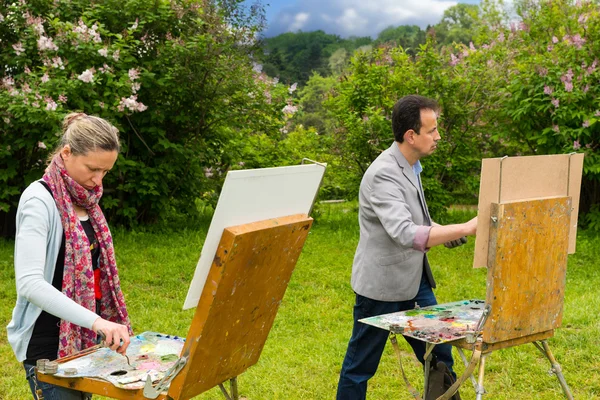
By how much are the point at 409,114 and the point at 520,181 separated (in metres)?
0.79

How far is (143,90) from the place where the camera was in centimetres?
870

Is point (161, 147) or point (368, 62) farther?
point (368, 62)

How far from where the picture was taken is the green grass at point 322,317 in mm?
4551

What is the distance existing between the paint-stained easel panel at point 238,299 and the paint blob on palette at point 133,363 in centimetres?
16

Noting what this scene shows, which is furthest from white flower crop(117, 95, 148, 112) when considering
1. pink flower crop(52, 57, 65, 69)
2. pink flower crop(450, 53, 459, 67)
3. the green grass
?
pink flower crop(450, 53, 459, 67)

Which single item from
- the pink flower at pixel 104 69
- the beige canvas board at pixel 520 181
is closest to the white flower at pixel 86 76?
the pink flower at pixel 104 69

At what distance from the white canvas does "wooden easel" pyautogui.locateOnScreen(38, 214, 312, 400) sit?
0.08 ft

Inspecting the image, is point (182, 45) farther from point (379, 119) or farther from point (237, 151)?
point (379, 119)

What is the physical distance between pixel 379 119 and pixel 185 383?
24.4 feet

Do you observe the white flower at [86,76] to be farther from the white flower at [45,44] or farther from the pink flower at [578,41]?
the pink flower at [578,41]

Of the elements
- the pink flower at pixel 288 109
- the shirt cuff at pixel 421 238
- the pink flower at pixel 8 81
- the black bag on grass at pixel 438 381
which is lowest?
the black bag on grass at pixel 438 381

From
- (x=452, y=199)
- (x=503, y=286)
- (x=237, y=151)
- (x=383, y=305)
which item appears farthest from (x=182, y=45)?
(x=503, y=286)

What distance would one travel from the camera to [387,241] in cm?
338

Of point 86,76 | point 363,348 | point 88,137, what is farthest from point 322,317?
point 88,137
